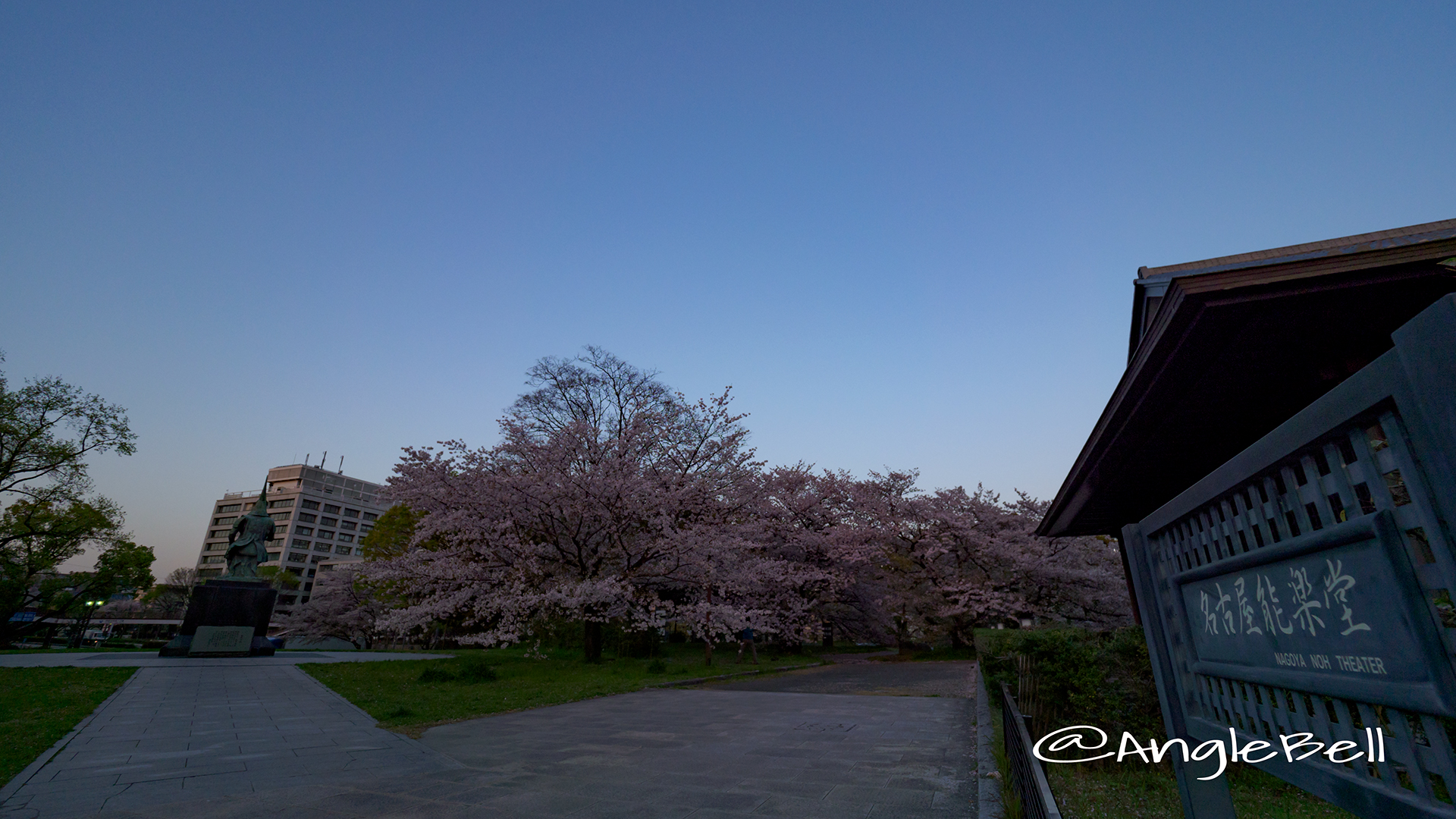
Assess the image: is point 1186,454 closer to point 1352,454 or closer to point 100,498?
point 1352,454

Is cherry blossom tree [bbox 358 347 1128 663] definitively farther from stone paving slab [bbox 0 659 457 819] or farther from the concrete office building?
the concrete office building

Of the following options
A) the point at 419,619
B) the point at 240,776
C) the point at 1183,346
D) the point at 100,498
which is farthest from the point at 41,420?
the point at 1183,346

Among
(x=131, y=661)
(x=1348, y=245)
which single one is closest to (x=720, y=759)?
(x=1348, y=245)

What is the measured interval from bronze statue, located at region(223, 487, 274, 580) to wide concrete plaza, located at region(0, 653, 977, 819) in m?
15.1

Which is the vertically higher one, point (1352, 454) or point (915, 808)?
point (1352, 454)

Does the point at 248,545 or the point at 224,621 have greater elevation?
the point at 248,545

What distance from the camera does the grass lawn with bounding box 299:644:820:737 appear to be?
10.0 metres

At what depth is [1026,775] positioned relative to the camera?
11.9 feet

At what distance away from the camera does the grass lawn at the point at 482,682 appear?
10023mm

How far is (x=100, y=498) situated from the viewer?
3156 cm

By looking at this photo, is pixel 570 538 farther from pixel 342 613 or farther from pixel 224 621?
Answer: pixel 342 613

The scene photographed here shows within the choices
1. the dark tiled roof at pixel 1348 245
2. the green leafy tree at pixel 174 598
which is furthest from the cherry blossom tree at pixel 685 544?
the green leafy tree at pixel 174 598

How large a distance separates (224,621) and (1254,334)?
29.6m

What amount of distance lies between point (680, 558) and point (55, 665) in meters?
16.8
